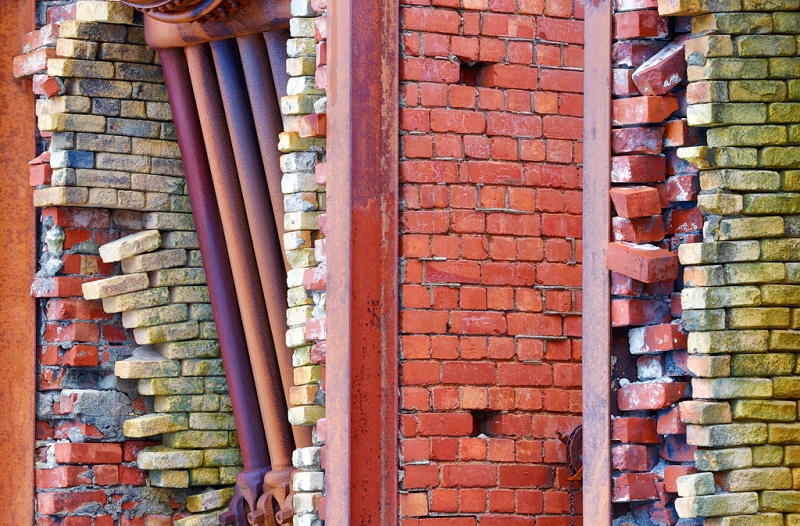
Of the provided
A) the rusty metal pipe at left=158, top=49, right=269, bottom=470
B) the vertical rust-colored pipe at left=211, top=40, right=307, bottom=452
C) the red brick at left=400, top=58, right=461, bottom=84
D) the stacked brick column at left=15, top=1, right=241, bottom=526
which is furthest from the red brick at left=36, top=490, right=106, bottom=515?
the red brick at left=400, top=58, right=461, bottom=84

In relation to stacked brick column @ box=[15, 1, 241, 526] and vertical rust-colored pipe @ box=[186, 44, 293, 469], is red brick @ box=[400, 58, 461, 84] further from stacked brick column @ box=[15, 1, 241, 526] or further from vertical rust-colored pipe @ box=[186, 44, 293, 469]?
stacked brick column @ box=[15, 1, 241, 526]

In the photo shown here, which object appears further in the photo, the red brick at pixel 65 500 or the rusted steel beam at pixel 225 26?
the red brick at pixel 65 500

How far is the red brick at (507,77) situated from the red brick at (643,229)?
99 centimetres

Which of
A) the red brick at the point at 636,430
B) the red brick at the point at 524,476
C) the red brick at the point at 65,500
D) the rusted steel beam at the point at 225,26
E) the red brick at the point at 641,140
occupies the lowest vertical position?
the red brick at the point at 65,500

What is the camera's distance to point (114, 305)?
6.20m

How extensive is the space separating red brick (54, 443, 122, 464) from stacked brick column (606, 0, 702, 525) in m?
2.94

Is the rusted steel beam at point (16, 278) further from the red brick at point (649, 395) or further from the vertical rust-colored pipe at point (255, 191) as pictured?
the red brick at point (649, 395)

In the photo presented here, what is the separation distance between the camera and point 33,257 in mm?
6344

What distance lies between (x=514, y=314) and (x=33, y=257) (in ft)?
8.51

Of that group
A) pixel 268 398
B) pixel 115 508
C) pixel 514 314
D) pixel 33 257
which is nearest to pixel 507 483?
pixel 514 314

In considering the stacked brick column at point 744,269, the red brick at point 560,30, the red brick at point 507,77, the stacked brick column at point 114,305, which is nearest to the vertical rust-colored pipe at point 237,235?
the stacked brick column at point 114,305

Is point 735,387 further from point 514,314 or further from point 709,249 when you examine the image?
point 514,314

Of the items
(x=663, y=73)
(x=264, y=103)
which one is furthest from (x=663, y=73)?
(x=264, y=103)

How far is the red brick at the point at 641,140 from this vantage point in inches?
153
